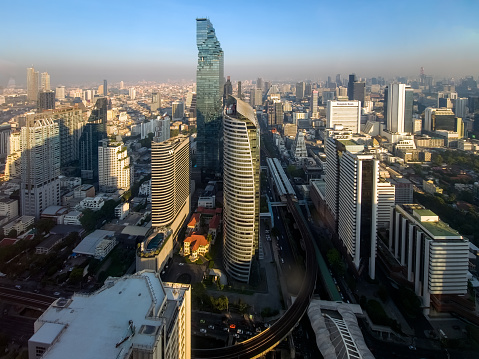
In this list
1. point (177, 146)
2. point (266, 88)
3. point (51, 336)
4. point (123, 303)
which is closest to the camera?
point (51, 336)

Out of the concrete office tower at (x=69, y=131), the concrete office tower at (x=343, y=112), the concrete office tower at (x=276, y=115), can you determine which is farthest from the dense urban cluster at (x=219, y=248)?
the concrete office tower at (x=276, y=115)

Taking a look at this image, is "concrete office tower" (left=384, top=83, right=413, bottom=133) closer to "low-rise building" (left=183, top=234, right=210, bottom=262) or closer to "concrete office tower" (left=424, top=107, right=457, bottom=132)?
"concrete office tower" (left=424, top=107, right=457, bottom=132)

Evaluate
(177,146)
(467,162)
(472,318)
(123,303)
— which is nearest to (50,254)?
(177,146)

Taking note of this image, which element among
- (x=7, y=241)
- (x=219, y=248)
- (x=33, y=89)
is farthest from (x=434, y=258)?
(x=33, y=89)

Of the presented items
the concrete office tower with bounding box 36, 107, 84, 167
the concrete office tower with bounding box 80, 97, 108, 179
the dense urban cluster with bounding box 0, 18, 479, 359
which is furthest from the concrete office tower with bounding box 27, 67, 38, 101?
the concrete office tower with bounding box 80, 97, 108, 179

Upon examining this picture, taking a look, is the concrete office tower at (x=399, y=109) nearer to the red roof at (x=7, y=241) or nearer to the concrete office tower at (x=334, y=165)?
the concrete office tower at (x=334, y=165)

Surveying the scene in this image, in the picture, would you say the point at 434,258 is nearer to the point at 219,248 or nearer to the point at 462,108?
the point at 219,248

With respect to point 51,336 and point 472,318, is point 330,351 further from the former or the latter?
point 51,336
